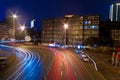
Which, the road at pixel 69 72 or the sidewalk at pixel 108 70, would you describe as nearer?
the road at pixel 69 72

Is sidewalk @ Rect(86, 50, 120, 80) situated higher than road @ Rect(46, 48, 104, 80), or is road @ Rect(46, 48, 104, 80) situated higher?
road @ Rect(46, 48, 104, 80)

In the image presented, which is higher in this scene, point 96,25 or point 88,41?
point 96,25

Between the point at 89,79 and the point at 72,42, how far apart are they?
145 metres

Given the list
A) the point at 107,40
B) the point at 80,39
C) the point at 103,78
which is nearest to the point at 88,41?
the point at 107,40

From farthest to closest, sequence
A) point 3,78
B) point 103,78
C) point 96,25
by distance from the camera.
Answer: point 96,25, point 103,78, point 3,78

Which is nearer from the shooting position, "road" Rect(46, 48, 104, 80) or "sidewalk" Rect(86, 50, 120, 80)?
"road" Rect(46, 48, 104, 80)

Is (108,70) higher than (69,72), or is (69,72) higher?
(69,72)

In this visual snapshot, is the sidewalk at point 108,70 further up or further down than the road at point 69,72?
further down

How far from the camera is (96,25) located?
612ft

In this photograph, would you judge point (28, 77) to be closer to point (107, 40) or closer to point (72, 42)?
point (107, 40)

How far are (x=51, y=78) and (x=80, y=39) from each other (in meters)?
144

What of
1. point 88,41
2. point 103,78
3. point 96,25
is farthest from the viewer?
point 96,25

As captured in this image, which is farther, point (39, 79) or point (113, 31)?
point (113, 31)

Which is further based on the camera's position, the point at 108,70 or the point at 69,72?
the point at 108,70
